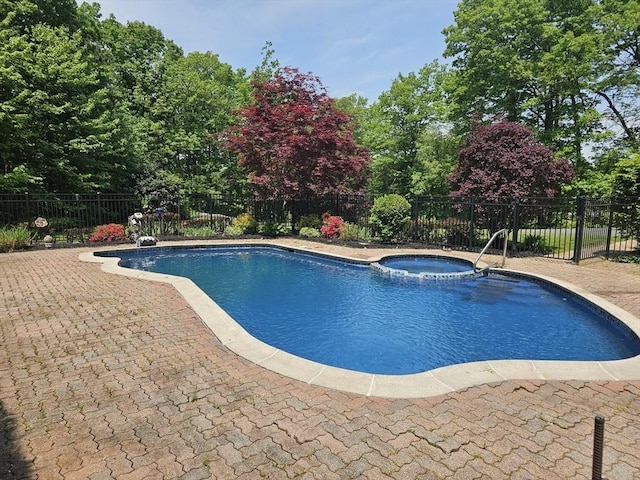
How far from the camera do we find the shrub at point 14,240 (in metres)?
11.2

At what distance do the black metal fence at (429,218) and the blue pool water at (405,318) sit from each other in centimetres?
336

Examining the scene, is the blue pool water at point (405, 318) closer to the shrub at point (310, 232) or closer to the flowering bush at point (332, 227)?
the flowering bush at point (332, 227)

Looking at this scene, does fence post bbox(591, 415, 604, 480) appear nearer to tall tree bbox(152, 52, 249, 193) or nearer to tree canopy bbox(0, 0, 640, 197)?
tree canopy bbox(0, 0, 640, 197)

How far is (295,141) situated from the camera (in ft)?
47.0

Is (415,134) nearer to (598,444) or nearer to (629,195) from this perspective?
(629,195)

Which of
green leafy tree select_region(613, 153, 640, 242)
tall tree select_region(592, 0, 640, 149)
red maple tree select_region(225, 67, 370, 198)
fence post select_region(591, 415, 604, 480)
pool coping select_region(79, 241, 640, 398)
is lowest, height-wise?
pool coping select_region(79, 241, 640, 398)

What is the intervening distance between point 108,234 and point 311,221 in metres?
7.96

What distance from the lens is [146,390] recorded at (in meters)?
3.32

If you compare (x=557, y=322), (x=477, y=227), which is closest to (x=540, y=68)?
(x=477, y=227)

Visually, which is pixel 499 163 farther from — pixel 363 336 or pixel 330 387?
pixel 330 387

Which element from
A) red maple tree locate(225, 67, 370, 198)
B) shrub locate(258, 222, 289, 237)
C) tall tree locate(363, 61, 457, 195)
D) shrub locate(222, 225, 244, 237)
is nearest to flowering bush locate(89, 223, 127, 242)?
shrub locate(222, 225, 244, 237)

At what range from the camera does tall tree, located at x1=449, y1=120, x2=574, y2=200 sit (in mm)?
11367

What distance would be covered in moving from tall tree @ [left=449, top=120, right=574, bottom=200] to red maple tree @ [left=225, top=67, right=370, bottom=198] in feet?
16.5

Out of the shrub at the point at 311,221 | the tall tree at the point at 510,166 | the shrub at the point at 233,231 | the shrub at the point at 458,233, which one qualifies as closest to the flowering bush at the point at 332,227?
the shrub at the point at 311,221
